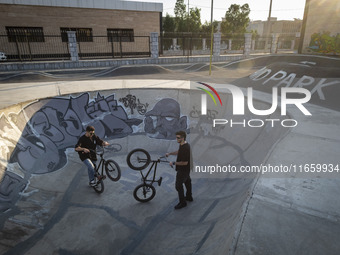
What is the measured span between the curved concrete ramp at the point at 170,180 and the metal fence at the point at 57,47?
49.8ft

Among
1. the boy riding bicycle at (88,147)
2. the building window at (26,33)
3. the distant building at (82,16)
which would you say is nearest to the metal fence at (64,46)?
the building window at (26,33)

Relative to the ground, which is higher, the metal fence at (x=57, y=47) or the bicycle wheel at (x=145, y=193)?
the metal fence at (x=57, y=47)

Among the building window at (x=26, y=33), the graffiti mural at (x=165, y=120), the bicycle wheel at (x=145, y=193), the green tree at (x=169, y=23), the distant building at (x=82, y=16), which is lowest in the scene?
the bicycle wheel at (x=145, y=193)

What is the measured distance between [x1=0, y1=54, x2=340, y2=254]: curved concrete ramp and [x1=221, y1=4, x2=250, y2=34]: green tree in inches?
1699

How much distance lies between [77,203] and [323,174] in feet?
23.3

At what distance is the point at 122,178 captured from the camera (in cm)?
876

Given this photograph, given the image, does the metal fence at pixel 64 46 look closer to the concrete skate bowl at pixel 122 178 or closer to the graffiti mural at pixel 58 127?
the graffiti mural at pixel 58 127

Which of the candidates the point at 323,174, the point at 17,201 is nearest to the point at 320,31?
the point at 323,174

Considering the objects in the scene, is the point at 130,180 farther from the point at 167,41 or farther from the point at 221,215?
the point at 167,41

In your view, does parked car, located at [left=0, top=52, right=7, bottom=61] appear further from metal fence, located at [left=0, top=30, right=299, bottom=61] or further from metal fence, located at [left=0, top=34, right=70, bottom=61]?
metal fence, located at [left=0, top=34, right=70, bottom=61]

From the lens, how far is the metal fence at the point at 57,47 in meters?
24.0

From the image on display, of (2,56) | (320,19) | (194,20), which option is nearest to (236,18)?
(194,20)

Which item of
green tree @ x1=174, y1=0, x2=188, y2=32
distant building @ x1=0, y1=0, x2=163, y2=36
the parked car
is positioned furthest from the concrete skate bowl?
green tree @ x1=174, y1=0, x2=188, y2=32

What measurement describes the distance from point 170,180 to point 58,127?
6.14 metres
